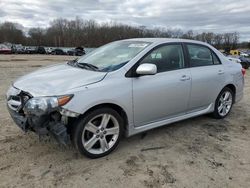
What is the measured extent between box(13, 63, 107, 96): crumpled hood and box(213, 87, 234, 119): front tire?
2733 millimetres

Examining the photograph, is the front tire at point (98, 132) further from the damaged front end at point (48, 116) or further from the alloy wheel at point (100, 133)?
the damaged front end at point (48, 116)

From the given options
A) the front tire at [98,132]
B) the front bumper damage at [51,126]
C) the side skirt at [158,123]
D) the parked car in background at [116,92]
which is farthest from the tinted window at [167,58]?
the front bumper damage at [51,126]

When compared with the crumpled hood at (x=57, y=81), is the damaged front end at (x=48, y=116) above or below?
below

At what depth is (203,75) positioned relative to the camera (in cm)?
459

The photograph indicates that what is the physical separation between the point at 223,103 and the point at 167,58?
1.91 metres

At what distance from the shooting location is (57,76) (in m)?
3.60

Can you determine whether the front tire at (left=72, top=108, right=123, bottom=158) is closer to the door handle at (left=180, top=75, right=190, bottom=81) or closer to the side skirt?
the side skirt

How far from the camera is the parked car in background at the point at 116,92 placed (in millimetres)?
3115

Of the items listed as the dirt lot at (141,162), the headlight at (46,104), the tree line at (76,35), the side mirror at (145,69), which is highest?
the tree line at (76,35)

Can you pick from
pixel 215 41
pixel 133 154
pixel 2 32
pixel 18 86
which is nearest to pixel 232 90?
pixel 133 154

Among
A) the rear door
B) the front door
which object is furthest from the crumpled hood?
the rear door

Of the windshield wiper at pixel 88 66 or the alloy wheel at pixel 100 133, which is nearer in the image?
the alloy wheel at pixel 100 133

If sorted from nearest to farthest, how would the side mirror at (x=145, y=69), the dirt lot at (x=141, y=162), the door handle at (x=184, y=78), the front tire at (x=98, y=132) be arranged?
1. the dirt lot at (x=141, y=162)
2. the front tire at (x=98, y=132)
3. the side mirror at (x=145, y=69)
4. the door handle at (x=184, y=78)

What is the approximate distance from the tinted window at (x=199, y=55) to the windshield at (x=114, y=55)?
0.94 m
